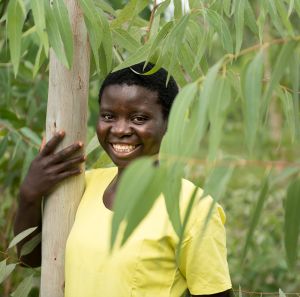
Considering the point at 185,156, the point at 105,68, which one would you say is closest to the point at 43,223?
the point at 105,68

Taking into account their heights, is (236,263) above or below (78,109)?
below

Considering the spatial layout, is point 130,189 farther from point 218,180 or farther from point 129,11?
point 129,11

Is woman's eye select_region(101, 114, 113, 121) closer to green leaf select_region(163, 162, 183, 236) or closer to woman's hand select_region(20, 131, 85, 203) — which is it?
woman's hand select_region(20, 131, 85, 203)

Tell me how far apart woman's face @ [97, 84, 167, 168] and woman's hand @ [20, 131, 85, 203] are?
0.10 metres

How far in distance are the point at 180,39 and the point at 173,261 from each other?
0.39 m

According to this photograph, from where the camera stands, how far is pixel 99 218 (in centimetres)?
134

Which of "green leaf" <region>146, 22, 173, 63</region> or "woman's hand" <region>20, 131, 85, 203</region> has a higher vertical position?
"green leaf" <region>146, 22, 173, 63</region>

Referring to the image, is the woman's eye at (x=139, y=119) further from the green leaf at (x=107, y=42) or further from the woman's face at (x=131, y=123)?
the green leaf at (x=107, y=42)

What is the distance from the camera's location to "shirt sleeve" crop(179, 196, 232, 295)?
1.23 m

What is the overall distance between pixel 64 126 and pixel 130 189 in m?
0.63

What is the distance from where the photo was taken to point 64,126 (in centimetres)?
141

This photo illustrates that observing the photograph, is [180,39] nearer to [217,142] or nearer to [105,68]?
[105,68]

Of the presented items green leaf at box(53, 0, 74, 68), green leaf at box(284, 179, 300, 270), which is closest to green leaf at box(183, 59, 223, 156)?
green leaf at box(284, 179, 300, 270)

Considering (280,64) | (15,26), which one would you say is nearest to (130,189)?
(280,64)
